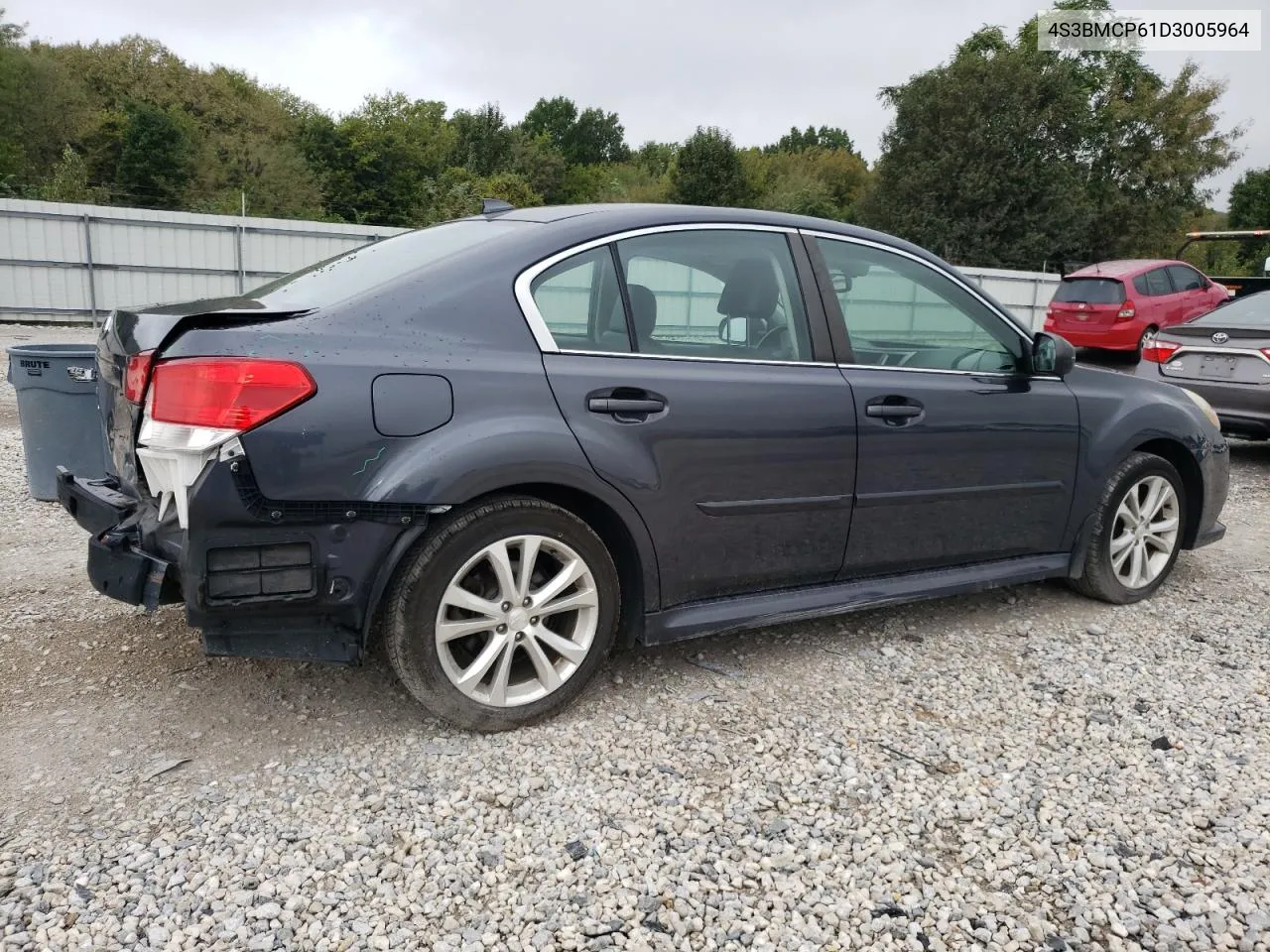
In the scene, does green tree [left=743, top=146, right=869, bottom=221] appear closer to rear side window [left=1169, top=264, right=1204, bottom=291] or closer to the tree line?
the tree line

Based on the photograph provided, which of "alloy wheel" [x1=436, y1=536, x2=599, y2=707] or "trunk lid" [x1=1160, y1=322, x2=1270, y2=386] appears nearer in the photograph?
"alloy wheel" [x1=436, y1=536, x2=599, y2=707]

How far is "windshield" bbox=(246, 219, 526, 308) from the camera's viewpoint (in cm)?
292

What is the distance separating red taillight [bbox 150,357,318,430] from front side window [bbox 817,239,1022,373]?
6.13ft

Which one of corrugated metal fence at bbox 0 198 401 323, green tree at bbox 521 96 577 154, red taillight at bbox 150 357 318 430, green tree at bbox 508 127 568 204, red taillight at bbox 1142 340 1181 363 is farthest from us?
green tree at bbox 521 96 577 154

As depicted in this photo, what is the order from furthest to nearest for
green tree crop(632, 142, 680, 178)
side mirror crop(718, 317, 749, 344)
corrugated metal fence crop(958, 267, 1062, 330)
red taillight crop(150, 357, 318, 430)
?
green tree crop(632, 142, 680, 178) < corrugated metal fence crop(958, 267, 1062, 330) < side mirror crop(718, 317, 749, 344) < red taillight crop(150, 357, 318, 430)

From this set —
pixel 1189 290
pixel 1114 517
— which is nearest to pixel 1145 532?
pixel 1114 517

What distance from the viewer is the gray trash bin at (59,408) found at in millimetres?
5219

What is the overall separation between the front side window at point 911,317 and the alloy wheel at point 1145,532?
0.97m

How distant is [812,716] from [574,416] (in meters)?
1.24

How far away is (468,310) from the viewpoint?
9.29 ft

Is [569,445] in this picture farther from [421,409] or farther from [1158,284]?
[1158,284]

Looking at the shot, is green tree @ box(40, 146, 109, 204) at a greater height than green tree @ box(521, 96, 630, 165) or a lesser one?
lesser

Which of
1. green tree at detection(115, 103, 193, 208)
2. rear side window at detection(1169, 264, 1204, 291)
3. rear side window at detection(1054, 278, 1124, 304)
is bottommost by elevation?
rear side window at detection(1054, 278, 1124, 304)

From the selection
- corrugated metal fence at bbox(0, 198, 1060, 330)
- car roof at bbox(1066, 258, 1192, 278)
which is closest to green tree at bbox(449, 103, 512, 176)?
corrugated metal fence at bbox(0, 198, 1060, 330)
